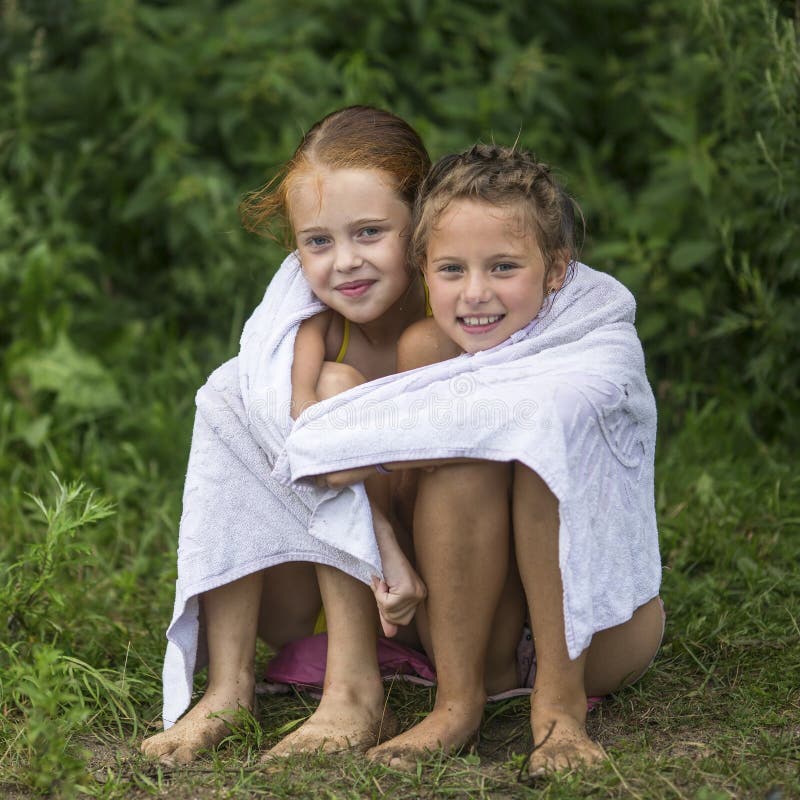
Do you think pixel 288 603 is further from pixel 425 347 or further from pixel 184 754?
pixel 425 347

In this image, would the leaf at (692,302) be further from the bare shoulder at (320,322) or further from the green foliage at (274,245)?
the bare shoulder at (320,322)

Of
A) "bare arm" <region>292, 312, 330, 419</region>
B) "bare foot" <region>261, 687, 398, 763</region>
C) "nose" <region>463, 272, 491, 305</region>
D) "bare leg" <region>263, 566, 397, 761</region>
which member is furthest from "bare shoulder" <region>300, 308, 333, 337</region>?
"bare foot" <region>261, 687, 398, 763</region>

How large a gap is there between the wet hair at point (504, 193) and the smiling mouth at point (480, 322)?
0.44ft

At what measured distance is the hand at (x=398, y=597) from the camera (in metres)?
2.10

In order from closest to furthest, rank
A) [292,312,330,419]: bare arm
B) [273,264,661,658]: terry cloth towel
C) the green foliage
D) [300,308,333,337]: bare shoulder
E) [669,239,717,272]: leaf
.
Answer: [273,264,661,658]: terry cloth towel < [292,312,330,419]: bare arm < [300,308,333,337]: bare shoulder < the green foliage < [669,239,717,272]: leaf

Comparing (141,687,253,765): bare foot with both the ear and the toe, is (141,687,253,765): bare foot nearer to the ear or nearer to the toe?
the toe

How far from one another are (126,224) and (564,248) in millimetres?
2620

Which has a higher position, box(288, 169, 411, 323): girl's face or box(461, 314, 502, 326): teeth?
box(288, 169, 411, 323): girl's face

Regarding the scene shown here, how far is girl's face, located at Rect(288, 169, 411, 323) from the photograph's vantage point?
2.26 m

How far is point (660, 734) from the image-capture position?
2232 millimetres

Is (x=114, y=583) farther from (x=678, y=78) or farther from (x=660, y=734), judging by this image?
(x=678, y=78)

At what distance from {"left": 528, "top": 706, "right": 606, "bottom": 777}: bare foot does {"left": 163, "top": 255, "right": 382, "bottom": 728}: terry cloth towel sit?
0.40m

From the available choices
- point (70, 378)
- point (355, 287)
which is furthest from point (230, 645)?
point (70, 378)

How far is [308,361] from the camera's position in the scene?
2.28 meters
